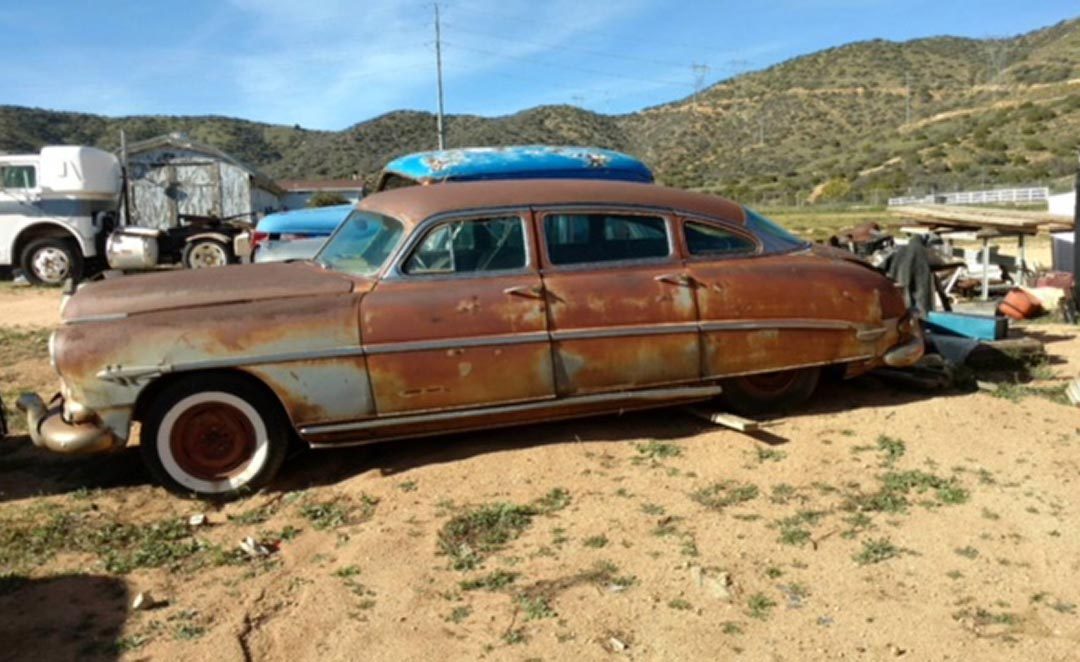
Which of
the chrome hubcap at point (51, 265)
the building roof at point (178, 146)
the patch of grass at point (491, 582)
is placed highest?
the building roof at point (178, 146)

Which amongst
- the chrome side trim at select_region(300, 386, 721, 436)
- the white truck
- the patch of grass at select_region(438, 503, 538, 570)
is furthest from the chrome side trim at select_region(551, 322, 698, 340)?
the white truck

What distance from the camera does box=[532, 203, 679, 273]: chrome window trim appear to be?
16.3 feet

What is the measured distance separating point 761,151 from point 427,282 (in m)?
65.0

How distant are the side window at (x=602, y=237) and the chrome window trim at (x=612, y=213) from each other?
0.02m

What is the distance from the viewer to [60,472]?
5105 millimetres

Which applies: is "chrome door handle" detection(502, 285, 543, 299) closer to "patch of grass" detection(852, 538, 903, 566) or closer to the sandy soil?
"patch of grass" detection(852, 538, 903, 566)

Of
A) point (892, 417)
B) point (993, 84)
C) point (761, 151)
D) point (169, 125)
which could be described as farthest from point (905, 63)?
point (892, 417)

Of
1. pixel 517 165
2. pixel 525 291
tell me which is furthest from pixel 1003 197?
pixel 525 291

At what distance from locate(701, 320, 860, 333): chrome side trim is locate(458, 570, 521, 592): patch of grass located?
2032 mm

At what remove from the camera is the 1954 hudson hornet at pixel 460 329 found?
446cm

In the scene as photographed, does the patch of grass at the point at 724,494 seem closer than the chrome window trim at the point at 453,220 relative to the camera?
Yes

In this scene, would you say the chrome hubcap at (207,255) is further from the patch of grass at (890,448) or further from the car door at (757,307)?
the patch of grass at (890,448)

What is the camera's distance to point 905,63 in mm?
77688

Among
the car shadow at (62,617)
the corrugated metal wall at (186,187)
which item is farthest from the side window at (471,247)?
the corrugated metal wall at (186,187)
